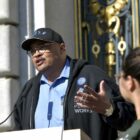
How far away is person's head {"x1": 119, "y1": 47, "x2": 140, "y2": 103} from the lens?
3350 mm

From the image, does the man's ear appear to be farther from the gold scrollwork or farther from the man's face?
the gold scrollwork

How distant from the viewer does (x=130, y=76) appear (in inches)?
133

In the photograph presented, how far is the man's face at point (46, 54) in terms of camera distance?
5320 millimetres

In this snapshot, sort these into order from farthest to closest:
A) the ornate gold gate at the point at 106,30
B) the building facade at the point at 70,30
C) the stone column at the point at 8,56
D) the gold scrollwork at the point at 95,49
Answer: the gold scrollwork at the point at 95,49, the ornate gold gate at the point at 106,30, the building facade at the point at 70,30, the stone column at the point at 8,56

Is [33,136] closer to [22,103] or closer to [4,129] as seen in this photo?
[22,103]

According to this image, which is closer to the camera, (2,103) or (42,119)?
(42,119)

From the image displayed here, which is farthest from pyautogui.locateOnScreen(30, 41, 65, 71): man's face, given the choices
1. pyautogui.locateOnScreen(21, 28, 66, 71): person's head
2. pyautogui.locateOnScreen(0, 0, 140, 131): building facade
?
pyautogui.locateOnScreen(0, 0, 140, 131): building facade

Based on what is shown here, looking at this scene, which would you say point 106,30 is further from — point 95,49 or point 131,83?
point 131,83

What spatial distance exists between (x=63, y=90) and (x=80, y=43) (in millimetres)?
2070

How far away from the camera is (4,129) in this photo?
680 cm

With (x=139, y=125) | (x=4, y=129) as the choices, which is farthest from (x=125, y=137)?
(x=4, y=129)

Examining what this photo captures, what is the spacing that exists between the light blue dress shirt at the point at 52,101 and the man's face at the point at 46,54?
83 millimetres

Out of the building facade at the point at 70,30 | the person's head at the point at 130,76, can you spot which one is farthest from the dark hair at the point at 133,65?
the building facade at the point at 70,30

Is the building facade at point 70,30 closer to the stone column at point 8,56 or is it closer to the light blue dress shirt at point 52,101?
the stone column at point 8,56
